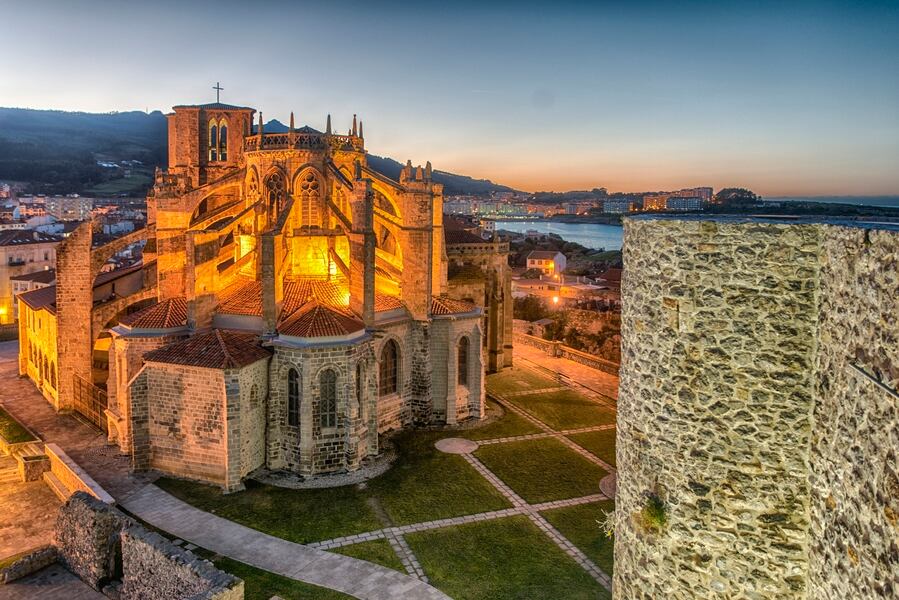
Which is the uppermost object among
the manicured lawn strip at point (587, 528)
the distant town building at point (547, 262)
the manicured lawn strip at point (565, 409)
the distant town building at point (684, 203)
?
the distant town building at point (684, 203)

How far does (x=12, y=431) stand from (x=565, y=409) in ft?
69.9

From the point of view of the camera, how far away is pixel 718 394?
266 inches

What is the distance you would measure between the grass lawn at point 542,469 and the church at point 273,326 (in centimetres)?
338

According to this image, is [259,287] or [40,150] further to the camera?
[40,150]

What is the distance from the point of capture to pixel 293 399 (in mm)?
20438

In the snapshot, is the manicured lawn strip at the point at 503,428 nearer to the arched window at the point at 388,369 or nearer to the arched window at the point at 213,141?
the arched window at the point at 388,369

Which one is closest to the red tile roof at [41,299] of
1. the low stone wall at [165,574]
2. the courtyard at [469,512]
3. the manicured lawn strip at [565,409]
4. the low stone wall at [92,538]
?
the courtyard at [469,512]

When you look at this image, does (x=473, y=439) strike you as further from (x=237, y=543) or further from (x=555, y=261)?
(x=555, y=261)

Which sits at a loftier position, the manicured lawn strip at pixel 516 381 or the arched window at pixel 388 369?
the arched window at pixel 388 369

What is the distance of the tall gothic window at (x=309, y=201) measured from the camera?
81.9ft

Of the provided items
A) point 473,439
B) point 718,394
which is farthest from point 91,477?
point 718,394

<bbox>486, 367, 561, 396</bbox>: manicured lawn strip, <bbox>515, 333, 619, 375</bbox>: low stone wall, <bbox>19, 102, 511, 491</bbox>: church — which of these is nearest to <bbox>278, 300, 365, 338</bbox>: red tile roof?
<bbox>19, 102, 511, 491</bbox>: church

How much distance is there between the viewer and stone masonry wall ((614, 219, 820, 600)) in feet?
20.9

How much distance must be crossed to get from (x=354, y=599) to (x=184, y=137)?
27.1 meters
